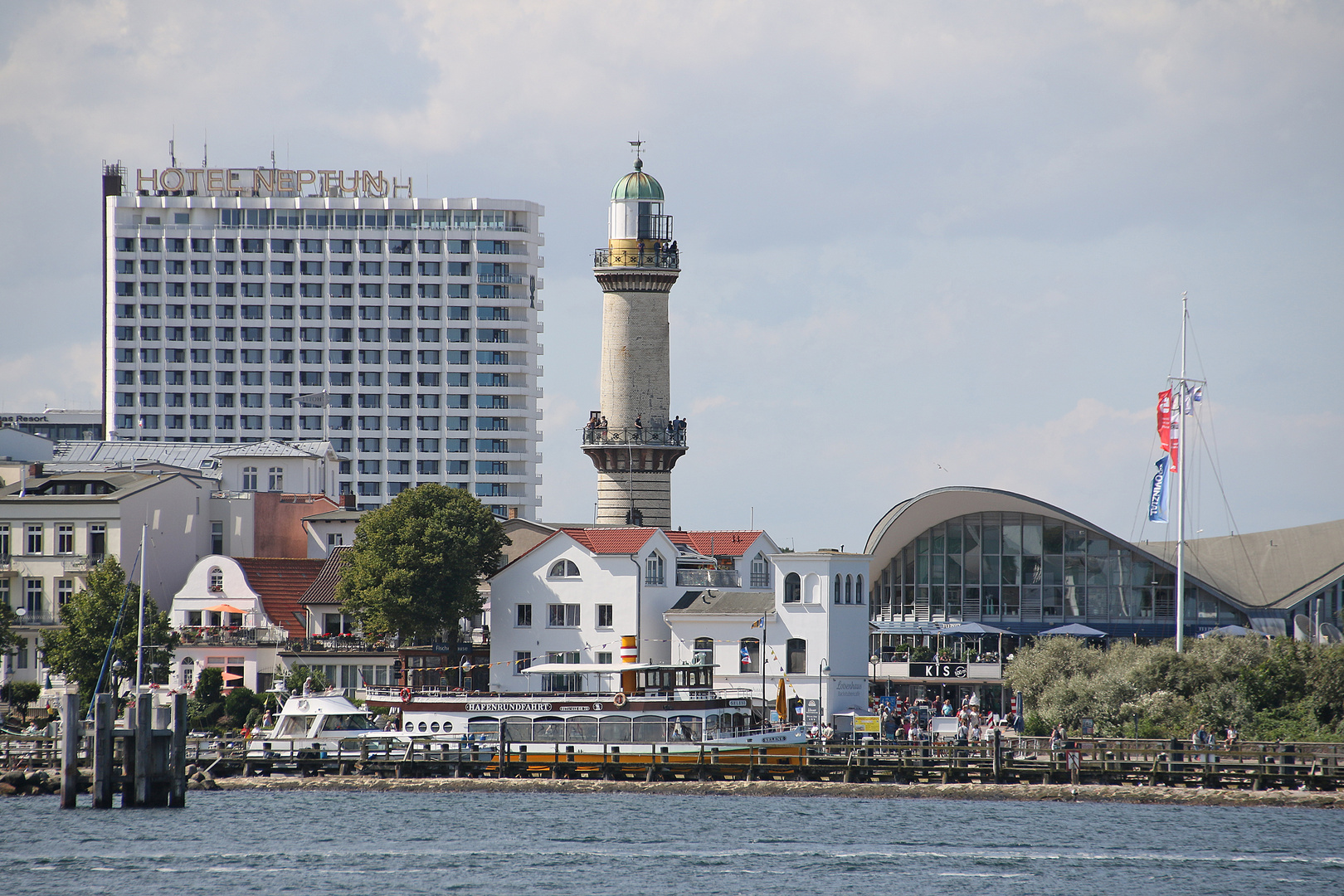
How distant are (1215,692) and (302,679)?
38592 millimetres

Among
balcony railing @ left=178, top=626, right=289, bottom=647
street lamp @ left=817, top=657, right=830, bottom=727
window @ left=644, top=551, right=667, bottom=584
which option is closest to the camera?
street lamp @ left=817, top=657, right=830, bottom=727

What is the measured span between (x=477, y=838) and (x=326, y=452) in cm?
6936

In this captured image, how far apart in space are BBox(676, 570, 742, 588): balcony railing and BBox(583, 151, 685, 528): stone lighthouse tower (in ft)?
22.2

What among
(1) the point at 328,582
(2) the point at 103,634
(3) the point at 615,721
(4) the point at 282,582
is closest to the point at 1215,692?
(3) the point at 615,721

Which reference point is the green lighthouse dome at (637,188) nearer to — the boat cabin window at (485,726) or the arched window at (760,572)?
the arched window at (760,572)

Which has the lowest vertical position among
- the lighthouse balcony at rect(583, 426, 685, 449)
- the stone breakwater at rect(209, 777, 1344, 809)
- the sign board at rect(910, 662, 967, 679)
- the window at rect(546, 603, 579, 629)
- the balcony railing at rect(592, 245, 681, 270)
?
the stone breakwater at rect(209, 777, 1344, 809)

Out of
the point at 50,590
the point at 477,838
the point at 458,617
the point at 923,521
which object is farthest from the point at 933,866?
the point at 50,590

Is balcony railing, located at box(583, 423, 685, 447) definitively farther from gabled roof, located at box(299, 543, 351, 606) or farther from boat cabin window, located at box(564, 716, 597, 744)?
boat cabin window, located at box(564, 716, 597, 744)

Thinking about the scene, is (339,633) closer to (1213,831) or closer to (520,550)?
(520,550)

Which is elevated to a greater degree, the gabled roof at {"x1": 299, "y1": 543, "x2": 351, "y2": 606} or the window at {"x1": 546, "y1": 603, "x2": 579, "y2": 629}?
the gabled roof at {"x1": 299, "y1": 543, "x2": 351, "y2": 606}

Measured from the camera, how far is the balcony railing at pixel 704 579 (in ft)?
273

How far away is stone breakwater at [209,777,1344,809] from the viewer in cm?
5741

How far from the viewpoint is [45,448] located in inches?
4700

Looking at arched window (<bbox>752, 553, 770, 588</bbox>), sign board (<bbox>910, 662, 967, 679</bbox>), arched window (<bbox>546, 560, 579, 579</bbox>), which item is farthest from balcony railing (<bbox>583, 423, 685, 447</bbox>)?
sign board (<bbox>910, 662, 967, 679</bbox>)
